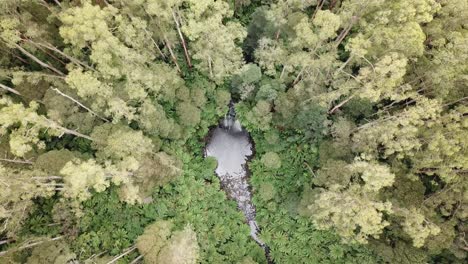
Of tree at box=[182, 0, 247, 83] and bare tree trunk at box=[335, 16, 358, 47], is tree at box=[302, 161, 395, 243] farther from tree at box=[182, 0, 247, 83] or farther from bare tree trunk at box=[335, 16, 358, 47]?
tree at box=[182, 0, 247, 83]

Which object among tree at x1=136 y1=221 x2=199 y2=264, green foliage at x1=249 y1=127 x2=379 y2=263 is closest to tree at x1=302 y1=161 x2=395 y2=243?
green foliage at x1=249 y1=127 x2=379 y2=263

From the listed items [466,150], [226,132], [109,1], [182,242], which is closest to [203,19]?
[109,1]

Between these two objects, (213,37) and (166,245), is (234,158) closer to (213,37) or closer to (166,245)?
(166,245)

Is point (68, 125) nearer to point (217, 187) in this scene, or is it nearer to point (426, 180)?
point (217, 187)

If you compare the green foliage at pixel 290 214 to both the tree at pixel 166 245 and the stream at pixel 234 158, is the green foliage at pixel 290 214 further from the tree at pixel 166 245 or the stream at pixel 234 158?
the tree at pixel 166 245

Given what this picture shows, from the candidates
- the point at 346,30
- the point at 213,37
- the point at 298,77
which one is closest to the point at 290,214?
the point at 298,77

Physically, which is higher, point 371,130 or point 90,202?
point 371,130

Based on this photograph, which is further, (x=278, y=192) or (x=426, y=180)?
(x=278, y=192)
